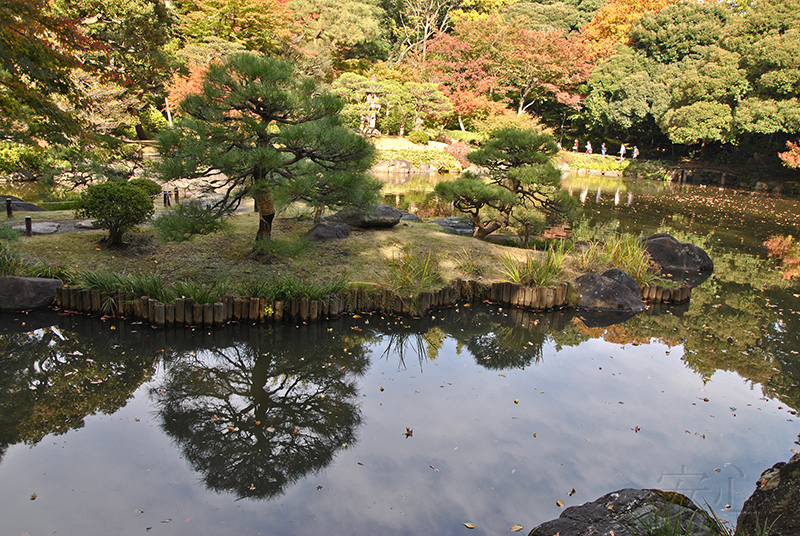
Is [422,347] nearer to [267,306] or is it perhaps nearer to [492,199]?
[267,306]

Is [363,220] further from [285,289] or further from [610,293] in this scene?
[610,293]

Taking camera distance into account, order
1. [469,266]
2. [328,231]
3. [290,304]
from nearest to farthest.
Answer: [290,304] < [469,266] < [328,231]

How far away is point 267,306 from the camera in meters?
6.01

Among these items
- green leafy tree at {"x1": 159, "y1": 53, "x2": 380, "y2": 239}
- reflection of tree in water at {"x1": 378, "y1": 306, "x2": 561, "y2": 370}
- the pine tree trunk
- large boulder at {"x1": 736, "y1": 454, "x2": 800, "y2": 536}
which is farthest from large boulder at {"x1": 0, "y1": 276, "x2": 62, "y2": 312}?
large boulder at {"x1": 736, "y1": 454, "x2": 800, "y2": 536}

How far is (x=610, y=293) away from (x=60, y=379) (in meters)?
6.44

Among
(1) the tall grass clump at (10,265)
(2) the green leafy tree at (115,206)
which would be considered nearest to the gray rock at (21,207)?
(2) the green leafy tree at (115,206)

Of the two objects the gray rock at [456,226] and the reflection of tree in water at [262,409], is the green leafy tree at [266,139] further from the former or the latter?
the gray rock at [456,226]

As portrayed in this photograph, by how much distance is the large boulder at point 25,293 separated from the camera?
5.93 meters

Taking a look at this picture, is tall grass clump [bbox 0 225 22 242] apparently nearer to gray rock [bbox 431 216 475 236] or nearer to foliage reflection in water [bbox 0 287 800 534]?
foliage reflection in water [bbox 0 287 800 534]

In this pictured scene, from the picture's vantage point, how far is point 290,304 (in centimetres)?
608

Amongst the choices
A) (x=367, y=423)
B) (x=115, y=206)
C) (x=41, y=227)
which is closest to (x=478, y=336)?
(x=367, y=423)

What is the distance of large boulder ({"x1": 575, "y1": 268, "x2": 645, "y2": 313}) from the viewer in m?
7.11

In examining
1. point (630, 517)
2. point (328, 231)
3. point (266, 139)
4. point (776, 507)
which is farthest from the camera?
point (328, 231)

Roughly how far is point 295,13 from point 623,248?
23480 millimetres
